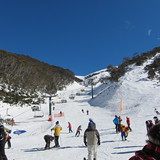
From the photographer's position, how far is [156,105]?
26922 mm

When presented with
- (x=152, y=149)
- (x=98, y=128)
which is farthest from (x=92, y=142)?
(x=98, y=128)

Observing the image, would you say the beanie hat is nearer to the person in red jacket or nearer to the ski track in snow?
the person in red jacket

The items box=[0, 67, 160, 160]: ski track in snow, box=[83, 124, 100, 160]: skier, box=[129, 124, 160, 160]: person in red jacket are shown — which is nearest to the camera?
box=[129, 124, 160, 160]: person in red jacket

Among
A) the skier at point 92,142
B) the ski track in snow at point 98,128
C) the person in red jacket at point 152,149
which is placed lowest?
the ski track in snow at point 98,128

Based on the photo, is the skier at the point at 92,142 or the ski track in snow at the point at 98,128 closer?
the skier at the point at 92,142

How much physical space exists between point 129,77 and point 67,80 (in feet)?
240

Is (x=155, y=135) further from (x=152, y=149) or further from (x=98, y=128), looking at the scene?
(x=98, y=128)

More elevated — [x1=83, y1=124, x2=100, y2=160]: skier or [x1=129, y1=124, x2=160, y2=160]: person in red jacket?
[x1=129, y1=124, x2=160, y2=160]: person in red jacket

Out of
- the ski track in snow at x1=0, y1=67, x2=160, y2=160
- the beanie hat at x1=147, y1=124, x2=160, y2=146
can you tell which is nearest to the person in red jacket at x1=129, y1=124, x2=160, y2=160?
the beanie hat at x1=147, y1=124, x2=160, y2=146

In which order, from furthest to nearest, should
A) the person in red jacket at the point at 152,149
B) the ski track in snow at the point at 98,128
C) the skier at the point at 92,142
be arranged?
1. the ski track in snow at the point at 98,128
2. the skier at the point at 92,142
3. the person in red jacket at the point at 152,149

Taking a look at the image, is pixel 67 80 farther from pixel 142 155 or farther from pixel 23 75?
pixel 142 155

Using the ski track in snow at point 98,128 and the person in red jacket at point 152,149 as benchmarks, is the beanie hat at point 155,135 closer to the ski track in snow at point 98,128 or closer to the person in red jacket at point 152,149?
the person in red jacket at point 152,149

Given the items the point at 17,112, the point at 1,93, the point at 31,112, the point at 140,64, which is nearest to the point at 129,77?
the point at 140,64

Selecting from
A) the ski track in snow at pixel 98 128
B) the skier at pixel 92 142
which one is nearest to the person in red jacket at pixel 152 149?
the skier at pixel 92 142
